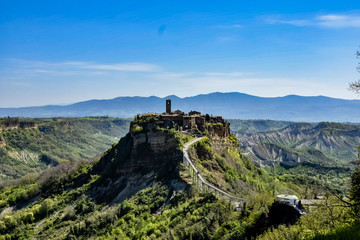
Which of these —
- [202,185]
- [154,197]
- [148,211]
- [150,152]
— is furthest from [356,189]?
[150,152]

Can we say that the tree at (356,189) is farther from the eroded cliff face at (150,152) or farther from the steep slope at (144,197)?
the eroded cliff face at (150,152)

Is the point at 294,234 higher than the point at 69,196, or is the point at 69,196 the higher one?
the point at 294,234

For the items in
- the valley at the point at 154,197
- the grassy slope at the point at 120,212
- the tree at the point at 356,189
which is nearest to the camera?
the tree at the point at 356,189

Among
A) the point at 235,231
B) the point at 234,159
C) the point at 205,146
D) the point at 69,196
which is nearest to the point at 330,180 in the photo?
the point at 234,159

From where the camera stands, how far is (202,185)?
134 ft

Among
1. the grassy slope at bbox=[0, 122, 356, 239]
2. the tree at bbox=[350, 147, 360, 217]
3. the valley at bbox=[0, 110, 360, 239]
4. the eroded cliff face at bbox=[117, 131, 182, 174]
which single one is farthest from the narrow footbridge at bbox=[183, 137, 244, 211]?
the tree at bbox=[350, 147, 360, 217]

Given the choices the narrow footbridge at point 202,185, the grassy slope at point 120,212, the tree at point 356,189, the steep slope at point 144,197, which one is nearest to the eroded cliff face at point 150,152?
the steep slope at point 144,197

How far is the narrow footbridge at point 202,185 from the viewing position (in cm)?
3448

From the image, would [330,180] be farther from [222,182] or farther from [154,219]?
[154,219]

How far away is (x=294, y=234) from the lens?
20.1m

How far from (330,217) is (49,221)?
1857 inches

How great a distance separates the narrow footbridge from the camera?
34481 millimetres

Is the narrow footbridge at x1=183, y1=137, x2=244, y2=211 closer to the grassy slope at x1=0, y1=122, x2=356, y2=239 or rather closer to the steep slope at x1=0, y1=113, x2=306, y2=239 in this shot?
the steep slope at x1=0, y1=113, x2=306, y2=239

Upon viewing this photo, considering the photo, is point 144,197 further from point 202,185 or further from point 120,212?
Result: point 202,185
